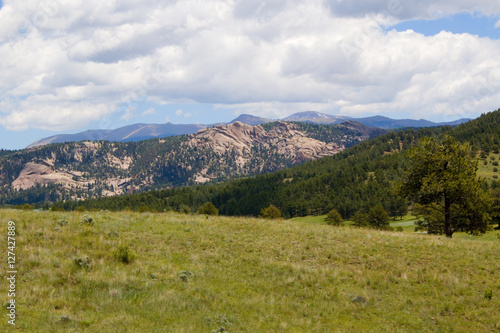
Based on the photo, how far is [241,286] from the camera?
55.4 feet

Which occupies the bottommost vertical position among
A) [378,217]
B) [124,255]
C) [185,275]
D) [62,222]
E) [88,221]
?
[378,217]

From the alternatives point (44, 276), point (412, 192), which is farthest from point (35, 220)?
point (412, 192)

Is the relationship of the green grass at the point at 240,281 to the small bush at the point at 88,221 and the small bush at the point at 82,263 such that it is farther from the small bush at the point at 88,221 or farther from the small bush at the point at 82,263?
the small bush at the point at 88,221

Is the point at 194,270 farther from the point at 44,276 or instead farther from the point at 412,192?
the point at 412,192

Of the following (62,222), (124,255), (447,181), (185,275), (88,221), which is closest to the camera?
(185,275)

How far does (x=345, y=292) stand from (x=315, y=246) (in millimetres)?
6613

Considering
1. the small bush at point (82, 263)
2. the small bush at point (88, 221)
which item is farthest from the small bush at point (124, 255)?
the small bush at point (88, 221)

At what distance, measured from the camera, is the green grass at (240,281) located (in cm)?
1308

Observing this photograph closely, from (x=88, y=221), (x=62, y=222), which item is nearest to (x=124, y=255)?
(x=62, y=222)

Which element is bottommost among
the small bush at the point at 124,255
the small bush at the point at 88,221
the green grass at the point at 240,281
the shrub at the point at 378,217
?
the shrub at the point at 378,217

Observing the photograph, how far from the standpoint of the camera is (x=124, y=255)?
1827cm

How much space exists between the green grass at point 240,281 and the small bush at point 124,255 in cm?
8

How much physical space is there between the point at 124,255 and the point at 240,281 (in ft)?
23.0

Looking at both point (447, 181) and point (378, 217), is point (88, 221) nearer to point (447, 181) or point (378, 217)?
point (447, 181)
